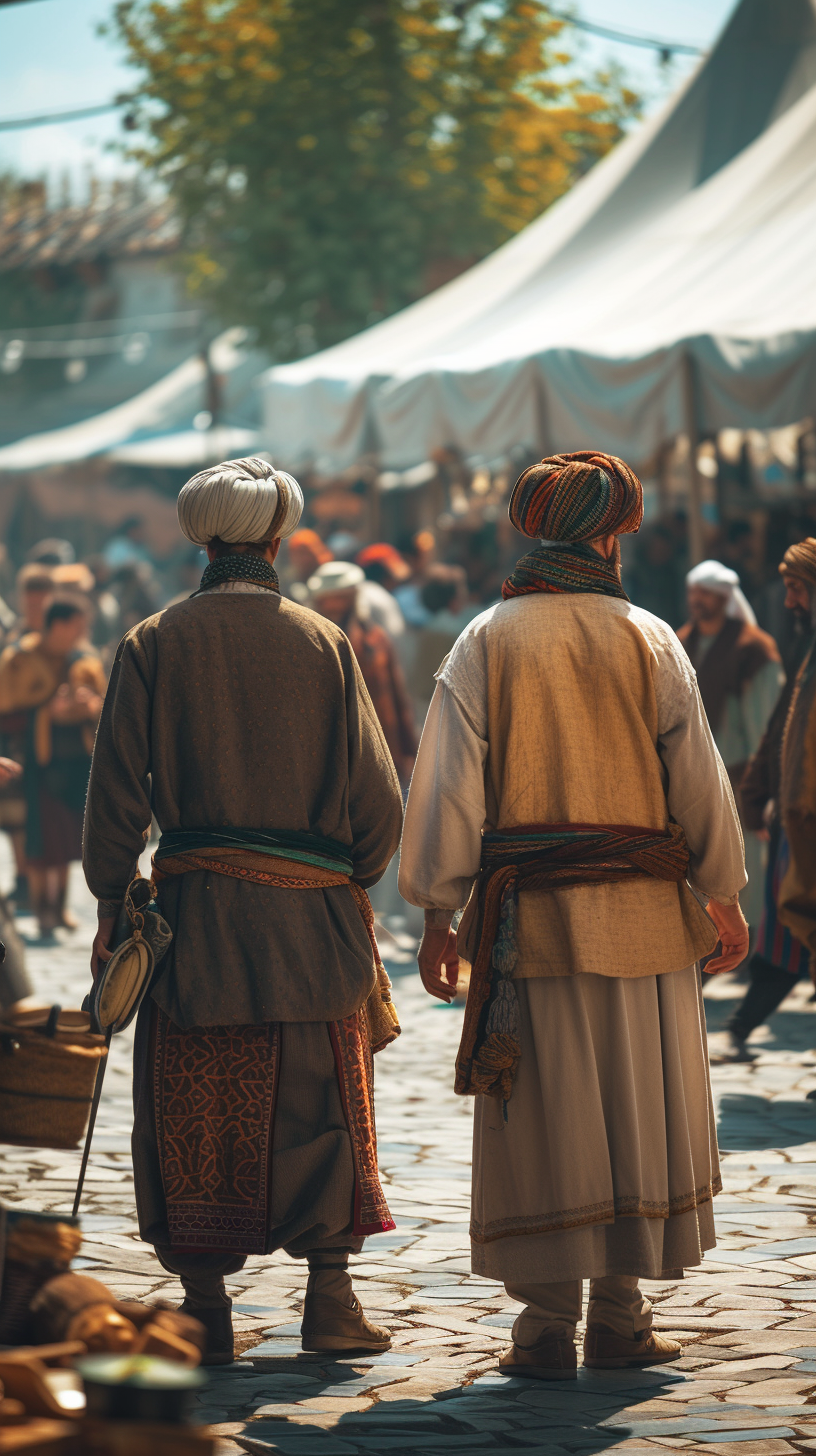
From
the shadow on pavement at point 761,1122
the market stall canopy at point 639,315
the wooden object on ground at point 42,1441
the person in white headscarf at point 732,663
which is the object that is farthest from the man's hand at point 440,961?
the market stall canopy at point 639,315

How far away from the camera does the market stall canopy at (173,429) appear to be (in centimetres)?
2719

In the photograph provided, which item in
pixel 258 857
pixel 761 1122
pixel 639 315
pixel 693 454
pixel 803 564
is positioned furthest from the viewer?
pixel 639 315

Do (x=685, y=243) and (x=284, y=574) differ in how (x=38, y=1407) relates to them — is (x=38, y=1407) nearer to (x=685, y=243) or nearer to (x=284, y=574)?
(x=685, y=243)

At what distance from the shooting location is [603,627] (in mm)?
3883

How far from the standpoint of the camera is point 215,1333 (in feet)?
12.5

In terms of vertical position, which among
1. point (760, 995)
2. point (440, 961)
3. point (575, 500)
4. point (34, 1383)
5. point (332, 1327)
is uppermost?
point (575, 500)

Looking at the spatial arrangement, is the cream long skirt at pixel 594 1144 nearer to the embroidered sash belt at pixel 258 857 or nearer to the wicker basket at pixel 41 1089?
the embroidered sash belt at pixel 258 857

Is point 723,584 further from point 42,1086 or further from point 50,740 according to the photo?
point 42,1086

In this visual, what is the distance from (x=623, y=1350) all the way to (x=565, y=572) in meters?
1.58

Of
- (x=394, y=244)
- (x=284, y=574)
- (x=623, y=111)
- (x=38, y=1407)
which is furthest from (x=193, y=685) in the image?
(x=623, y=111)

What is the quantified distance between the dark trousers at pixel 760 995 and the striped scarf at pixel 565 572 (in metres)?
3.31

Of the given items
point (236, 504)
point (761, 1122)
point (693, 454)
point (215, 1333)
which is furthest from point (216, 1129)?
point (693, 454)

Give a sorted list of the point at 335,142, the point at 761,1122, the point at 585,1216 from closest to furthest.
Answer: the point at 585,1216 < the point at 761,1122 < the point at 335,142

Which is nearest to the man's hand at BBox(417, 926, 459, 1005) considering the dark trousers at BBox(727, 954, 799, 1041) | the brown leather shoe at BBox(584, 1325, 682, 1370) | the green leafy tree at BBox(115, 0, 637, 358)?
the brown leather shoe at BBox(584, 1325, 682, 1370)
